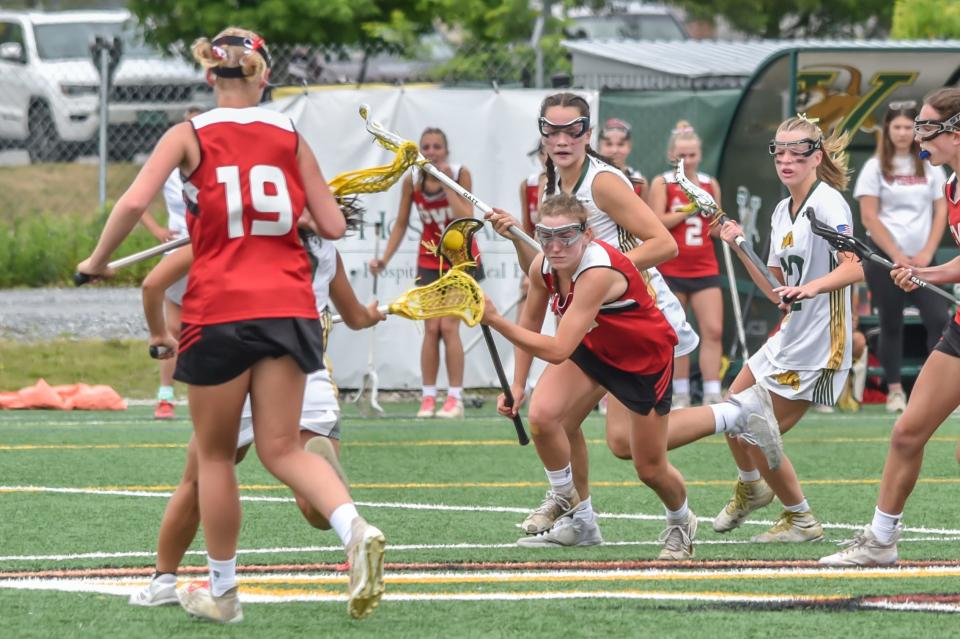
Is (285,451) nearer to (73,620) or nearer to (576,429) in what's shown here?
(73,620)

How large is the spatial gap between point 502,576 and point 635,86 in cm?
1214

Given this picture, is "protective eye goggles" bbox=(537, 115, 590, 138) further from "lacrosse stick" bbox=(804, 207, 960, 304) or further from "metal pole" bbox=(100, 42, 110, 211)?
"metal pole" bbox=(100, 42, 110, 211)

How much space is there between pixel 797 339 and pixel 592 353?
1.17 m

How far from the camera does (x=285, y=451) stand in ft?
18.7

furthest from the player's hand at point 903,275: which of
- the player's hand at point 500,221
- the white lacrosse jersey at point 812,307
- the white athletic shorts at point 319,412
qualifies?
the white athletic shorts at point 319,412

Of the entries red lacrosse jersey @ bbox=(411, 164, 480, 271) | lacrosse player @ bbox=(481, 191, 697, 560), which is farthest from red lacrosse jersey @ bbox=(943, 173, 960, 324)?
red lacrosse jersey @ bbox=(411, 164, 480, 271)

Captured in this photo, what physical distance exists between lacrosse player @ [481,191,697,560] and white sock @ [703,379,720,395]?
18.1ft

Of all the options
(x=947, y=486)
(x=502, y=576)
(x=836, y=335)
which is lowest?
(x=947, y=486)

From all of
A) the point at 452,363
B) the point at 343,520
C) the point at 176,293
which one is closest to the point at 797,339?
the point at 343,520

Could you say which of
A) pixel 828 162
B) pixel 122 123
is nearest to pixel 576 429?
pixel 828 162

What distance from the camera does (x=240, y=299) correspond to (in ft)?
18.2

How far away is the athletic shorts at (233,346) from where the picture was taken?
5.55 meters

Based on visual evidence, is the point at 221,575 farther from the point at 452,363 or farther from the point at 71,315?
the point at 71,315

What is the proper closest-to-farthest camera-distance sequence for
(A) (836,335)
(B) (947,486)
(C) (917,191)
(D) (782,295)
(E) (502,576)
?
(E) (502,576) → (D) (782,295) → (A) (836,335) → (B) (947,486) → (C) (917,191)
